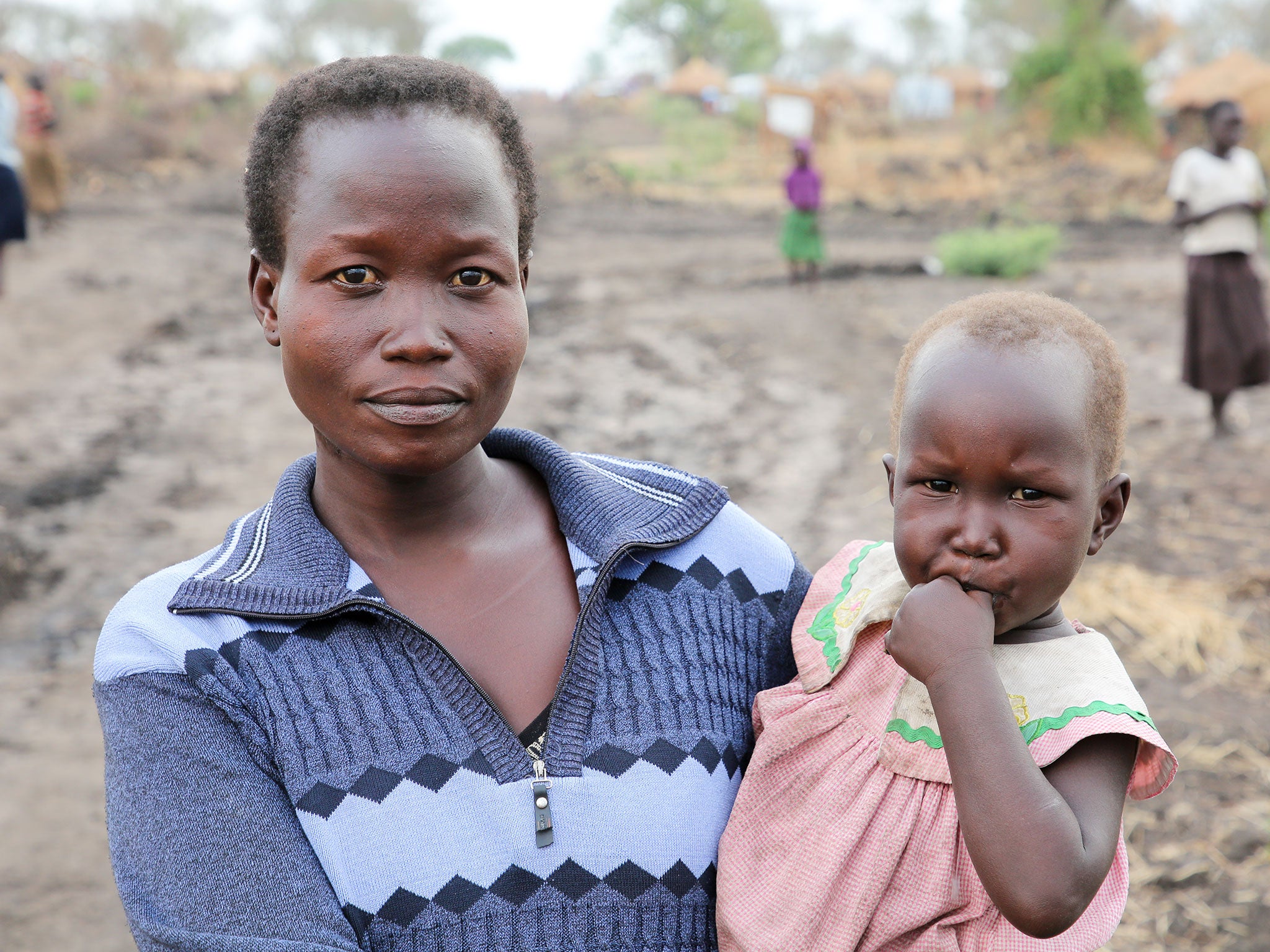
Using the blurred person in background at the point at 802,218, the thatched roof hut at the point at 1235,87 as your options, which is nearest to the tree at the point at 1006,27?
the thatched roof hut at the point at 1235,87

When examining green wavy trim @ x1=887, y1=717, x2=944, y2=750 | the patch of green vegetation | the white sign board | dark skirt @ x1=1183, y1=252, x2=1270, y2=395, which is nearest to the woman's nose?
green wavy trim @ x1=887, y1=717, x2=944, y2=750

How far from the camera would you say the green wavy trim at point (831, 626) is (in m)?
1.54

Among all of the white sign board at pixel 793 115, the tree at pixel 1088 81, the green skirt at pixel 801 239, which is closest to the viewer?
the green skirt at pixel 801 239

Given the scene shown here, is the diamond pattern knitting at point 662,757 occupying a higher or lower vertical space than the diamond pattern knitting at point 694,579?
lower

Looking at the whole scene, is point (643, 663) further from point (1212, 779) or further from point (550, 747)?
point (1212, 779)

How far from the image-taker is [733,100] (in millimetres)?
38688

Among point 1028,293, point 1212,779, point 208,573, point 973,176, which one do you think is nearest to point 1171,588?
point 1212,779

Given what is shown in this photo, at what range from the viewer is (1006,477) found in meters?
1.42

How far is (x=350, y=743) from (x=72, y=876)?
2602 millimetres

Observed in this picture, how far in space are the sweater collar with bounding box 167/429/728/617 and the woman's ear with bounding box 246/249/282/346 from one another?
20cm

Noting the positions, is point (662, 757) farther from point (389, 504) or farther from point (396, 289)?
point (396, 289)

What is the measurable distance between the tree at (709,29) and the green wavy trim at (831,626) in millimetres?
53392

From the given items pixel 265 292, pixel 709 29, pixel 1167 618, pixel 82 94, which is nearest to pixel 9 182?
pixel 1167 618

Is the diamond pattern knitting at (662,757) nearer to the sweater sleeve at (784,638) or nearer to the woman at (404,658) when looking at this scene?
the woman at (404,658)
